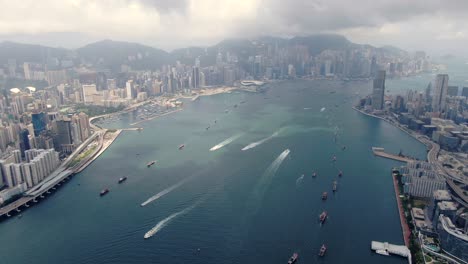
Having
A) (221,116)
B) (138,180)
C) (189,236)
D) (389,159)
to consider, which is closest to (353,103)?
(221,116)

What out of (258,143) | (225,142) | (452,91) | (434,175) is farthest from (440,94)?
(225,142)

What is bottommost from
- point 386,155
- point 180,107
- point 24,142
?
point 386,155

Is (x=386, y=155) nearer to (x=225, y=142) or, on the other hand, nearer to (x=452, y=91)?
(x=225, y=142)

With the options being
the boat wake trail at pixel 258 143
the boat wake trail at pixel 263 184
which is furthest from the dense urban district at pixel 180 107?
the boat wake trail at pixel 258 143

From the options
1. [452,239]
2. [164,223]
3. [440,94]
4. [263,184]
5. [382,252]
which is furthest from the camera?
[440,94]

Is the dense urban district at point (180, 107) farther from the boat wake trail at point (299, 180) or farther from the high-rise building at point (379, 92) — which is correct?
the boat wake trail at point (299, 180)

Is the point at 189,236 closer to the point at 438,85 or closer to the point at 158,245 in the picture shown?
the point at 158,245

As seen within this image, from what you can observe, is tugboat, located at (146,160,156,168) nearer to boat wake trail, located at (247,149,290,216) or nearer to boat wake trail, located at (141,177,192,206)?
boat wake trail, located at (141,177,192,206)

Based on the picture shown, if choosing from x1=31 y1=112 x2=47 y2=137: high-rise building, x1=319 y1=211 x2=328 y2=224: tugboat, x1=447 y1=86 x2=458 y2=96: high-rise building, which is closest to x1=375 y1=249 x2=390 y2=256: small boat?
x1=319 y1=211 x2=328 y2=224: tugboat
